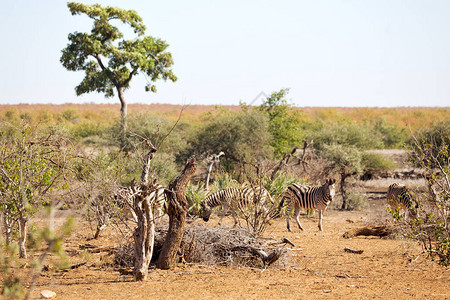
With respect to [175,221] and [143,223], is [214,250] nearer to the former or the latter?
[175,221]

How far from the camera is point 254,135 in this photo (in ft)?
81.3

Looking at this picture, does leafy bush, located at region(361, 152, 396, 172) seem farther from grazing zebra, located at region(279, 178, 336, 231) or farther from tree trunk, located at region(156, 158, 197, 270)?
tree trunk, located at region(156, 158, 197, 270)

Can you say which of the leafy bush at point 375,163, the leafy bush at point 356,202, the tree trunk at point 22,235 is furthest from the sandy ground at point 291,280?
the leafy bush at point 375,163

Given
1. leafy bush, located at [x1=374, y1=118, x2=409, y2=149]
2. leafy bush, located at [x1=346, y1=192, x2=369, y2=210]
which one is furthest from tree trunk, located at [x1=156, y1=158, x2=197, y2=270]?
leafy bush, located at [x1=374, y1=118, x2=409, y2=149]

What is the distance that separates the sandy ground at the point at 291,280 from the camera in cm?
770

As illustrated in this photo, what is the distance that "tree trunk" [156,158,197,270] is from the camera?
29.6 ft

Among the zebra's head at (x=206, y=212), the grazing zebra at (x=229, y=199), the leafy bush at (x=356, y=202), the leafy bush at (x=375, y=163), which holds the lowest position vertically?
the leafy bush at (x=356, y=202)

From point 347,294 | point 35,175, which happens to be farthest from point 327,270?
point 35,175

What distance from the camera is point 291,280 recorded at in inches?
340

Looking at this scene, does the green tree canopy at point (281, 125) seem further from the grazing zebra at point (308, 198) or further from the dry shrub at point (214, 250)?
the dry shrub at point (214, 250)

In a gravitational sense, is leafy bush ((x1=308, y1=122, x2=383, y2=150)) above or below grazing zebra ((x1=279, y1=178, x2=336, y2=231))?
above

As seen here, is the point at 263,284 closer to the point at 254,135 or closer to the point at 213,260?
the point at 213,260

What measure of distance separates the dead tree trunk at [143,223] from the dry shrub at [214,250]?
1191 mm

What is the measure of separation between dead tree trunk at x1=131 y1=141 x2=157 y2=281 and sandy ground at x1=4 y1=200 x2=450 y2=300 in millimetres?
275
